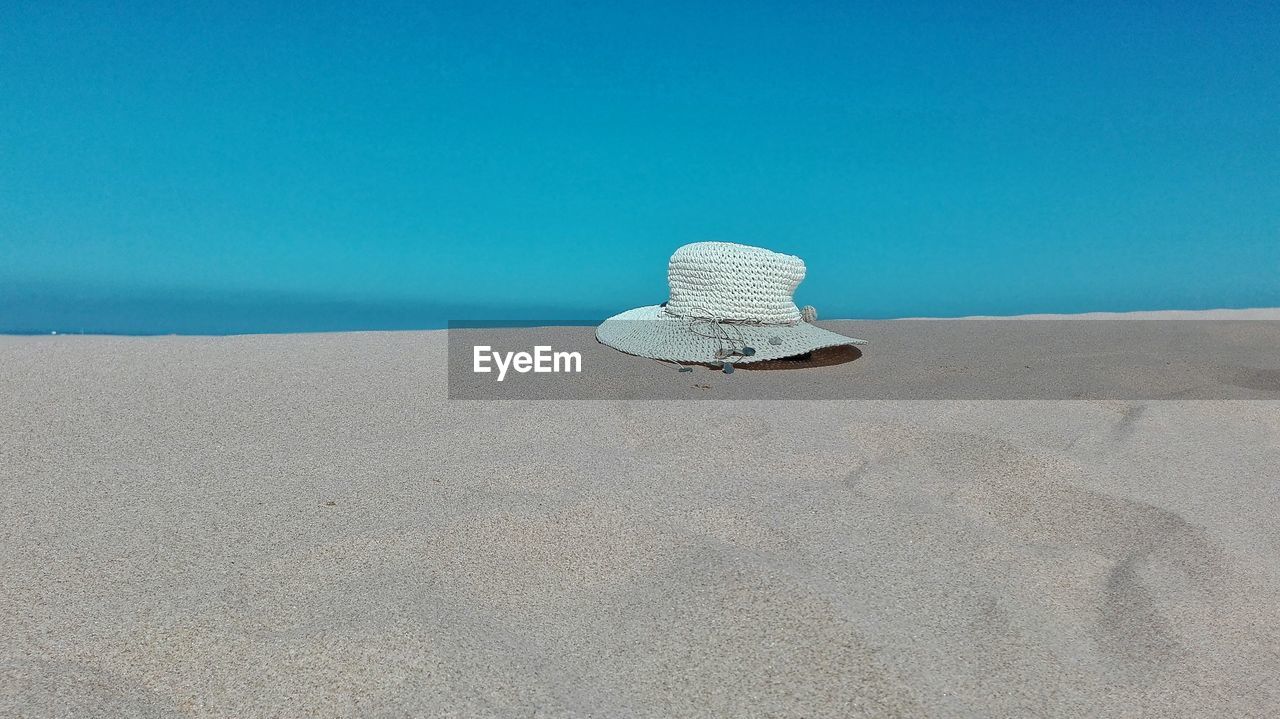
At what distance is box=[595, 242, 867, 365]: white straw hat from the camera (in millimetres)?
3893

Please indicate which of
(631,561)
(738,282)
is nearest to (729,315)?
(738,282)

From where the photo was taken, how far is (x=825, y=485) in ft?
6.96

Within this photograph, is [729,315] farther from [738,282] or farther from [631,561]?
[631,561]

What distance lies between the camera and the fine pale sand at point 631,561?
47.8 inches

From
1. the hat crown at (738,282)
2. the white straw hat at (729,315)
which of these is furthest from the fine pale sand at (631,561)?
the hat crown at (738,282)

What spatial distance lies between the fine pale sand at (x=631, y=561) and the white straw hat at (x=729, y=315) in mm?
1148

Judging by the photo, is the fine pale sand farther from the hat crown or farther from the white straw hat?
the hat crown

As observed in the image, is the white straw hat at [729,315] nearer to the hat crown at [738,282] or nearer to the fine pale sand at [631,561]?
the hat crown at [738,282]

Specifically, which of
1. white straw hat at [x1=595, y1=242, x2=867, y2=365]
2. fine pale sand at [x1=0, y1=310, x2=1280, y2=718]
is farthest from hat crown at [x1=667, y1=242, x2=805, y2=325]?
fine pale sand at [x1=0, y1=310, x2=1280, y2=718]

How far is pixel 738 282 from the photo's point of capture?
13.3 feet

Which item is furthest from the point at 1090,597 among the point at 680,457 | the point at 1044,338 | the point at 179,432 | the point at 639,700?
the point at 1044,338

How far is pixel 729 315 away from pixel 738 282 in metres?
0.19

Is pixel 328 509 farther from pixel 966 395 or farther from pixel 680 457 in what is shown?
pixel 966 395

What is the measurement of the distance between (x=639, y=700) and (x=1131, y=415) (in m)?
2.41
